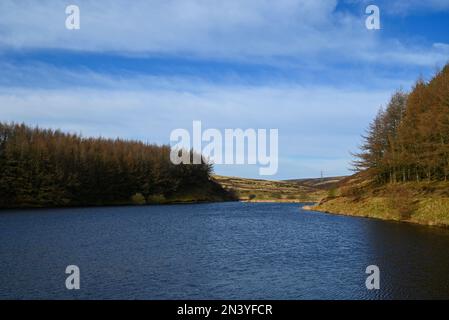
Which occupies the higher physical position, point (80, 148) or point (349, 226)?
point (80, 148)

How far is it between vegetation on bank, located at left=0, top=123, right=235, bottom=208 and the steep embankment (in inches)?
3035

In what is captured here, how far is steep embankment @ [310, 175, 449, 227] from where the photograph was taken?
5661 cm

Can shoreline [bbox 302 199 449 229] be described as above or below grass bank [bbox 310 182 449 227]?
below

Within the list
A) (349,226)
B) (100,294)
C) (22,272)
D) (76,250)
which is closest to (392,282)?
(100,294)

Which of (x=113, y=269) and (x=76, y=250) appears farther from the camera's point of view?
(x=76, y=250)

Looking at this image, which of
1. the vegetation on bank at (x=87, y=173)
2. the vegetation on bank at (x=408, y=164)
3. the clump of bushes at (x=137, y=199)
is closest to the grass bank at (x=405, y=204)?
the vegetation on bank at (x=408, y=164)

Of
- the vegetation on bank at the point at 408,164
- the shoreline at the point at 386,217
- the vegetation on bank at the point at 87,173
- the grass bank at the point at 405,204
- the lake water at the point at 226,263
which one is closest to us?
the lake water at the point at 226,263

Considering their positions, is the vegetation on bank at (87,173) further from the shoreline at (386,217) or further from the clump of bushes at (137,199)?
the shoreline at (386,217)

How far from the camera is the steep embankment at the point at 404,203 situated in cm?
5661

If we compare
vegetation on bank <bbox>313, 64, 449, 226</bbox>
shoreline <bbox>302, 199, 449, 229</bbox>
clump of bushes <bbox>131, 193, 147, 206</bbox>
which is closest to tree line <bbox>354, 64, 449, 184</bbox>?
vegetation on bank <bbox>313, 64, 449, 226</bbox>

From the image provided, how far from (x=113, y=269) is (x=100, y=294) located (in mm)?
6370

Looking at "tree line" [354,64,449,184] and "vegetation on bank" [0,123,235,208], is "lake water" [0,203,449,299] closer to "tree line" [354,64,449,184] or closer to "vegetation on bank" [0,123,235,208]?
"tree line" [354,64,449,184]
